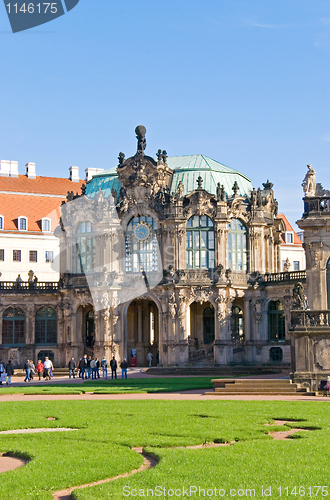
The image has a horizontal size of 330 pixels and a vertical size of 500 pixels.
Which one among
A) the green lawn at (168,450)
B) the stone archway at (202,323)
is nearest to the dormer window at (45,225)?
the stone archway at (202,323)

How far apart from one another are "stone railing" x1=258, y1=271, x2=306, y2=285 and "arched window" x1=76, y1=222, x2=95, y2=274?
15398mm

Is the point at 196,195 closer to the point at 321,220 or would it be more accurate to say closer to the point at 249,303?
the point at 249,303

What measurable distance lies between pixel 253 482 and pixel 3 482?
16.7ft

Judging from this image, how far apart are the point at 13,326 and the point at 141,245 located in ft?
48.3

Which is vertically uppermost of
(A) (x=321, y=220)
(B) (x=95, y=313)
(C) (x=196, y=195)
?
(C) (x=196, y=195)

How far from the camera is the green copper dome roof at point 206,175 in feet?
232

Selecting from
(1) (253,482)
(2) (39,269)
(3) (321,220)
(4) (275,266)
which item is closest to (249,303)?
(4) (275,266)

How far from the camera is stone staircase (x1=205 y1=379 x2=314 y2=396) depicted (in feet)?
127

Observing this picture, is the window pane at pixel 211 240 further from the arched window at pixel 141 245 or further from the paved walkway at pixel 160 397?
the paved walkway at pixel 160 397

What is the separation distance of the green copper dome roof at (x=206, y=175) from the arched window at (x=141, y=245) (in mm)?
4335

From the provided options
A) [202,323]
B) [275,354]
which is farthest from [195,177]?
[275,354]

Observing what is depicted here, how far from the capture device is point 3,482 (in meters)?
15.9

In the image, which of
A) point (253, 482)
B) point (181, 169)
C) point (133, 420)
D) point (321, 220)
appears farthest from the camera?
point (181, 169)

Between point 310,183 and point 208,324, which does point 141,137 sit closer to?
point 208,324
